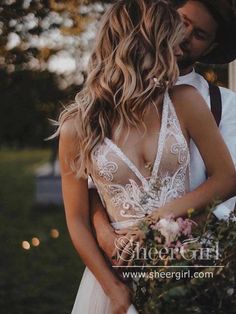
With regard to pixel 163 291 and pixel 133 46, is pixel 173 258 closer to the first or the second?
pixel 163 291

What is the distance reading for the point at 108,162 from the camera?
2543mm

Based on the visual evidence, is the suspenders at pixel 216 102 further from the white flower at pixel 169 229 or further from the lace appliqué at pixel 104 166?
the white flower at pixel 169 229

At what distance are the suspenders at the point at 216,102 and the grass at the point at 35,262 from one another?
3.89m

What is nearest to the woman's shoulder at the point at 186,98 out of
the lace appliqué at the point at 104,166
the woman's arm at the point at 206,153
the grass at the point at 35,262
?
the woman's arm at the point at 206,153

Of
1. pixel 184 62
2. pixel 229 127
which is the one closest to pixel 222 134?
pixel 229 127

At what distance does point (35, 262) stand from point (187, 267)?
7.49m

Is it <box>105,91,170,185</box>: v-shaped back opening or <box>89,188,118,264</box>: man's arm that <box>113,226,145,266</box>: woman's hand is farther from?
<box>105,91,170,185</box>: v-shaped back opening

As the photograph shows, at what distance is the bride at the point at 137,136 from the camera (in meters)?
2.54

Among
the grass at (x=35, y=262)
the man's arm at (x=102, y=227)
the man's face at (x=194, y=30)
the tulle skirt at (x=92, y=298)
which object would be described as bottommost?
the grass at (x=35, y=262)

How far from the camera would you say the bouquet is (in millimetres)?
2072

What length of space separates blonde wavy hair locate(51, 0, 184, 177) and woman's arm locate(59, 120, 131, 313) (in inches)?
1.3

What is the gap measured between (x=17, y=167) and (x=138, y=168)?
24.6m

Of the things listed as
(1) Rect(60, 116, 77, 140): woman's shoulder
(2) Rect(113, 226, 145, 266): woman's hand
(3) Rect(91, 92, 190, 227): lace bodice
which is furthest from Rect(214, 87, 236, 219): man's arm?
(1) Rect(60, 116, 77, 140): woman's shoulder

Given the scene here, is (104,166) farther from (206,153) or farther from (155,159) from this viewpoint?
(206,153)
